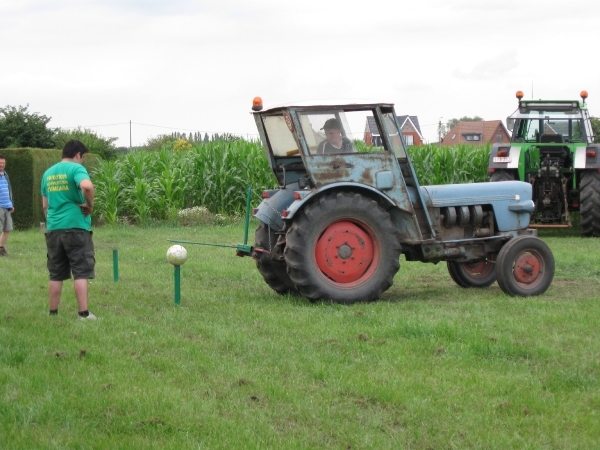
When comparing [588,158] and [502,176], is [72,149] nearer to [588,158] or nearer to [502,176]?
[502,176]

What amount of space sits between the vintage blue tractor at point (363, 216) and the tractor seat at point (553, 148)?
7.18m

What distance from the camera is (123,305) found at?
359 inches

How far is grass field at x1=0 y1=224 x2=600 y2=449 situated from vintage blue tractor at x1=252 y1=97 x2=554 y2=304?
325 mm

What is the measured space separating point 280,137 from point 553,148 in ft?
28.2

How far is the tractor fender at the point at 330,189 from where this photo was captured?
350 inches

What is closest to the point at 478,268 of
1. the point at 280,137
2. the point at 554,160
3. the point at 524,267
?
the point at 524,267

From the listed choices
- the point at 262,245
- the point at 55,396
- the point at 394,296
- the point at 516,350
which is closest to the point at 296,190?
the point at 262,245

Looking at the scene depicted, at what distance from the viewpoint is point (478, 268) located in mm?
10438

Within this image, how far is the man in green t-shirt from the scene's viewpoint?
8.16m

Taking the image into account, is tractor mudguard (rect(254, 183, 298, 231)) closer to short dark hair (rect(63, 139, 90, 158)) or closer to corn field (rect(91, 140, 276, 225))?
short dark hair (rect(63, 139, 90, 158))

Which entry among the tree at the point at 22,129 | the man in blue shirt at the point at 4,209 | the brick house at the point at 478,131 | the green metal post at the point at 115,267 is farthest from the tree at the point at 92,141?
the brick house at the point at 478,131

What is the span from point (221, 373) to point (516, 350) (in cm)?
216

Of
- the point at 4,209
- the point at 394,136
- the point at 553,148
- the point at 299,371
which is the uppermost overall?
the point at 394,136

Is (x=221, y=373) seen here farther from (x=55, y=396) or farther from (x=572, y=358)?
(x=572, y=358)
